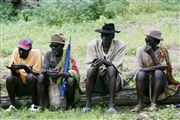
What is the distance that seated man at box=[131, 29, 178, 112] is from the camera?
765 cm

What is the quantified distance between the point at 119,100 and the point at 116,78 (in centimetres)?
45

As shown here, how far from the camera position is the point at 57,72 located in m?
7.85

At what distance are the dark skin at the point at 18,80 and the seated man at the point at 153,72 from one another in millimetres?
1706

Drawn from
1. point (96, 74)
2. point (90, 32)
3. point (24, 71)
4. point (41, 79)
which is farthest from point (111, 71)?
point (90, 32)

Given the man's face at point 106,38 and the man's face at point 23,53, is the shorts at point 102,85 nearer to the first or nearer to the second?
the man's face at point 106,38

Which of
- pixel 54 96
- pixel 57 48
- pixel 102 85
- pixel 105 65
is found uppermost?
pixel 57 48

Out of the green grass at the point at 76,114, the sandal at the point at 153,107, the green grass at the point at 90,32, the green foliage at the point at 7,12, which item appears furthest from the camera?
the green foliage at the point at 7,12

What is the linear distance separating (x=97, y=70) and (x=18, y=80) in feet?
4.49

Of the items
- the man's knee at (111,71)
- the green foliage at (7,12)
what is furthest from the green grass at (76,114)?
the green foliage at (7,12)

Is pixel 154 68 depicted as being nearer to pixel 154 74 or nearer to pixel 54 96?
pixel 154 74

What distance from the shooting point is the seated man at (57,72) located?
787cm

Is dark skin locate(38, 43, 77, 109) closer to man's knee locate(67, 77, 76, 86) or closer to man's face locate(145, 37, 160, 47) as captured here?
man's knee locate(67, 77, 76, 86)

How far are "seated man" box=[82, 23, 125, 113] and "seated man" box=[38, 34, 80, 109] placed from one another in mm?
264

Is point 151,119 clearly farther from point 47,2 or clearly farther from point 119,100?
point 47,2
